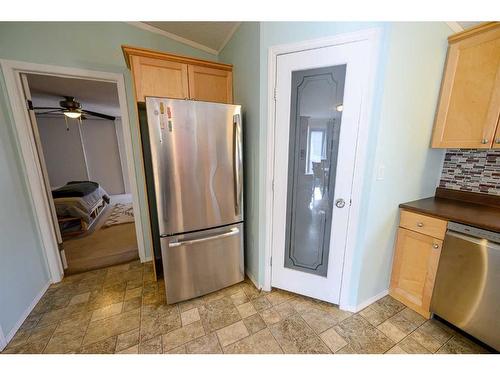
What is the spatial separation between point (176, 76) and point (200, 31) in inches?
26.1

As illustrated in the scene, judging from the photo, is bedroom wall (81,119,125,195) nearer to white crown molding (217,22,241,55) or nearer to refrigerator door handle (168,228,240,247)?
white crown molding (217,22,241,55)

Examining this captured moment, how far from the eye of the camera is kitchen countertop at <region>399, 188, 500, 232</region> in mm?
1233

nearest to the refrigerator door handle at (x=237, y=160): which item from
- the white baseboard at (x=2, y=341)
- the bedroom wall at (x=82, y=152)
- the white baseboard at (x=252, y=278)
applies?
the white baseboard at (x=252, y=278)

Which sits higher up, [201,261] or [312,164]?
[312,164]

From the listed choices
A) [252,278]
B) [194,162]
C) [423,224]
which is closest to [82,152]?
[194,162]

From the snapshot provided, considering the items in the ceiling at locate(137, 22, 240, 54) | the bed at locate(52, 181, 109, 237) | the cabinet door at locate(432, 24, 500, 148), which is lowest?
the bed at locate(52, 181, 109, 237)

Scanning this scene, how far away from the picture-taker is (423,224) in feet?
4.83

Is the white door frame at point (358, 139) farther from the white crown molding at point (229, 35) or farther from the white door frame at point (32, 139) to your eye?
the white door frame at point (32, 139)

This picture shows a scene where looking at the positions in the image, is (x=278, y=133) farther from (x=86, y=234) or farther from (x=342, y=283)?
(x=86, y=234)

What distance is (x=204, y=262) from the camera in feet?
5.69

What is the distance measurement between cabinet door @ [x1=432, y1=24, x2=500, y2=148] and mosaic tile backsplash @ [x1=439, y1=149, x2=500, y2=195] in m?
0.31

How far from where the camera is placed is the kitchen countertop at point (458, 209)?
1233 mm

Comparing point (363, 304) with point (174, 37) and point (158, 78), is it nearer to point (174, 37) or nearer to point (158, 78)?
point (158, 78)

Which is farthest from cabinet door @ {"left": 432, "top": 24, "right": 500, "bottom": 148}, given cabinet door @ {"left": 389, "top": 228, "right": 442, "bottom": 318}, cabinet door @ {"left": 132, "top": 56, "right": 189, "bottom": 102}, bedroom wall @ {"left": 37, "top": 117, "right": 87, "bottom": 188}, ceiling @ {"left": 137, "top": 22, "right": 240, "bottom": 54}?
bedroom wall @ {"left": 37, "top": 117, "right": 87, "bottom": 188}
